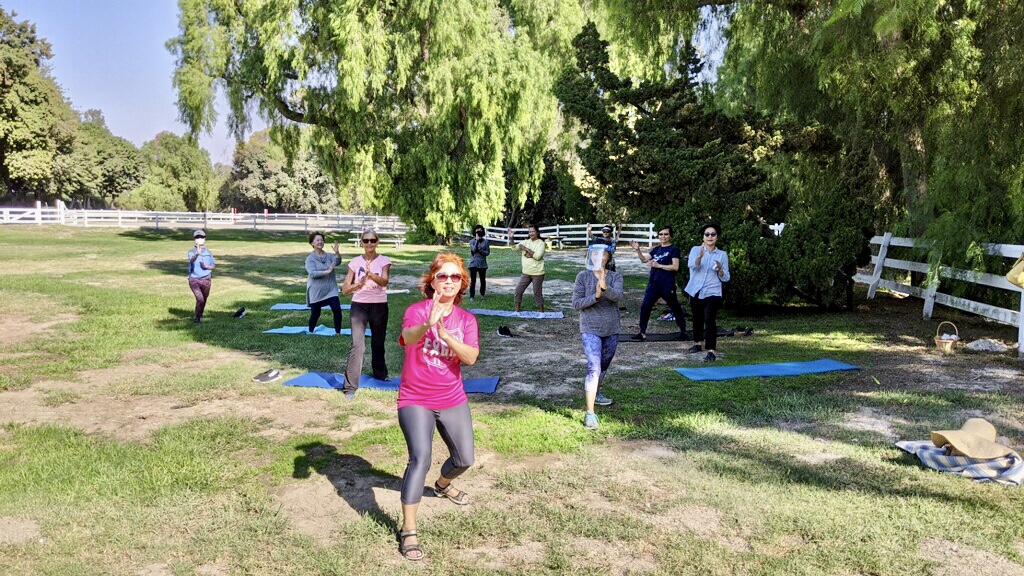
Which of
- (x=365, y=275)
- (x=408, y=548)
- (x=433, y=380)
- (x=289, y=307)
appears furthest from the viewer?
(x=289, y=307)

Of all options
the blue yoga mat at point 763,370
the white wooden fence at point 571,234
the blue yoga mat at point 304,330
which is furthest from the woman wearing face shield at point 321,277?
the white wooden fence at point 571,234

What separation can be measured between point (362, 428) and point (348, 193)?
27.1m

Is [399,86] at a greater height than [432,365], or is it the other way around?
[399,86]

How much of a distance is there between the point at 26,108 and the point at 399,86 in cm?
3157

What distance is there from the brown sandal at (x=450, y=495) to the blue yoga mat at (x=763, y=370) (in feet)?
13.7

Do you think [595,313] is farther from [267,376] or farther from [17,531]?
[17,531]

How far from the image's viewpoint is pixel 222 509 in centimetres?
467

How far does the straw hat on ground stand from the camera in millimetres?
5047

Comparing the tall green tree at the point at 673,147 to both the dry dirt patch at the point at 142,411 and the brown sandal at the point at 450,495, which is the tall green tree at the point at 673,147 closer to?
the dry dirt patch at the point at 142,411

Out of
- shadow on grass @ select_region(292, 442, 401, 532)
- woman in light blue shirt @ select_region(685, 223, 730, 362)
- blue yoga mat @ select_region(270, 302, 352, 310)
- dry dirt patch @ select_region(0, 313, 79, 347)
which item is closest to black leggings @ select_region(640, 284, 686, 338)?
woman in light blue shirt @ select_region(685, 223, 730, 362)

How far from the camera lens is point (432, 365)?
165 inches

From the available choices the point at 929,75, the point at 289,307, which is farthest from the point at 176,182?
the point at 929,75

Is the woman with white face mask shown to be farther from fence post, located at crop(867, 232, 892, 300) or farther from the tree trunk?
fence post, located at crop(867, 232, 892, 300)

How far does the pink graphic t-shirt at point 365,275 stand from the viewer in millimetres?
7539
